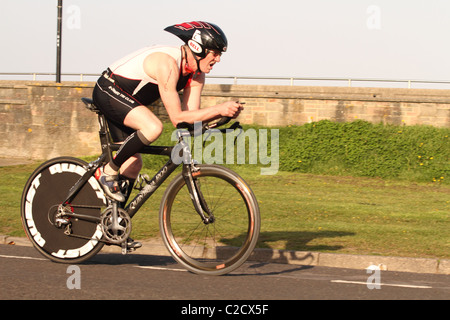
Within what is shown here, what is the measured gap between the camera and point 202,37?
5.30 m

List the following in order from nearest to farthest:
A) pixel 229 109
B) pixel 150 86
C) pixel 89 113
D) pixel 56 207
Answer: pixel 229 109, pixel 150 86, pixel 56 207, pixel 89 113

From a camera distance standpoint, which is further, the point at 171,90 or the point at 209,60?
the point at 209,60

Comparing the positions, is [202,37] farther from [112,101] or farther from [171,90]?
[112,101]

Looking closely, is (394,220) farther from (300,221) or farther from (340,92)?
(340,92)

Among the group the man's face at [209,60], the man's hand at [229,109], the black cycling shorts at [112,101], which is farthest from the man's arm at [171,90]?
the black cycling shorts at [112,101]

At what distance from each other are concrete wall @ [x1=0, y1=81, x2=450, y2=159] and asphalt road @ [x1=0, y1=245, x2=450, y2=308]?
15.3m

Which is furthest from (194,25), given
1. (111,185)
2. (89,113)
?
(89,113)

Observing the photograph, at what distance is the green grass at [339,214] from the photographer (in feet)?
24.2

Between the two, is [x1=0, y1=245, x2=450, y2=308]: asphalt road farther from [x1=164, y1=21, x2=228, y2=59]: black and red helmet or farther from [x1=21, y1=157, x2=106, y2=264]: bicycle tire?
[x1=164, y1=21, x2=228, y2=59]: black and red helmet

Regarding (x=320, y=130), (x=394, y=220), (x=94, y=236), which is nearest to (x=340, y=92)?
(x=320, y=130)

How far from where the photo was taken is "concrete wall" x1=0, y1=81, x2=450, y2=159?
21172 millimetres

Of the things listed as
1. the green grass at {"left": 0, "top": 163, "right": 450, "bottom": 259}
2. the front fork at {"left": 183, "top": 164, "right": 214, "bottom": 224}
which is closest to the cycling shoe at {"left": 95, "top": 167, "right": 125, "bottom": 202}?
the front fork at {"left": 183, "top": 164, "right": 214, "bottom": 224}

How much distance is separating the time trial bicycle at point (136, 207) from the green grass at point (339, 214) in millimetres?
1800

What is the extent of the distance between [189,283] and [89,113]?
16725 millimetres
